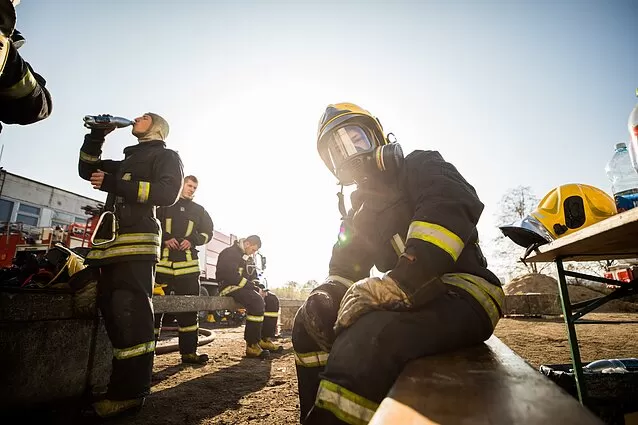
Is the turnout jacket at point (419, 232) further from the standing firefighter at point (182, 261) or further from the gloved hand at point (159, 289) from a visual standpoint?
the gloved hand at point (159, 289)

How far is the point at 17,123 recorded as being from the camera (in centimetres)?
246

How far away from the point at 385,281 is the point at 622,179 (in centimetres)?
272

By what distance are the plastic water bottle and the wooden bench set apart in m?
1.95

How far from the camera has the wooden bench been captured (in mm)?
551

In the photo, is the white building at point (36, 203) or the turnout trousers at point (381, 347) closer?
the turnout trousers at point (381, 347)

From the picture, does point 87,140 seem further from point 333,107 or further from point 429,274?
point 429,274

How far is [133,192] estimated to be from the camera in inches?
109

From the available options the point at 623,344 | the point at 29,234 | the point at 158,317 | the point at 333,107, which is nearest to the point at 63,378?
the point at 158,317

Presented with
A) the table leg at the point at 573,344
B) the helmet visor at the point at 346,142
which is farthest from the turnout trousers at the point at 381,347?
the table leg at the point at 573,344

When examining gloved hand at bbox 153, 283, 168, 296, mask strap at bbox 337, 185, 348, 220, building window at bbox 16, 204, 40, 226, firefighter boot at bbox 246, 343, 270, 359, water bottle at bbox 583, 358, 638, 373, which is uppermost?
building window at bbox 16, 204, 40, 226

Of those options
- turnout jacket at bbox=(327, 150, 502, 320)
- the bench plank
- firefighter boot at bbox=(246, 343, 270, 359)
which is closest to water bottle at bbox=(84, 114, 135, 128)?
the bench plank

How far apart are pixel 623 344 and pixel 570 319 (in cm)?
556

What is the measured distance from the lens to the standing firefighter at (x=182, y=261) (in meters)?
4.61

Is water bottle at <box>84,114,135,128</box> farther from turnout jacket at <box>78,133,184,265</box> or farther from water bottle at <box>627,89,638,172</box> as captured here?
water bottle at <box>627,89,638,172</box>
